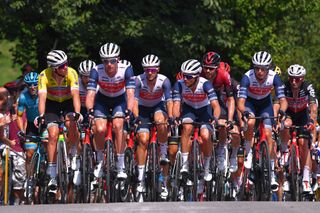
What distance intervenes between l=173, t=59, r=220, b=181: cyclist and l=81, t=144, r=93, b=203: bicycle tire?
1.46 m

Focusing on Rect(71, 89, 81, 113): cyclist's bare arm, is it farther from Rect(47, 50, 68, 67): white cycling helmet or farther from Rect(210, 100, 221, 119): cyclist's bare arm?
Rect(210, 100, 221, 119): cyclist's bare arm

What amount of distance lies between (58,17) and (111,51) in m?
13.6

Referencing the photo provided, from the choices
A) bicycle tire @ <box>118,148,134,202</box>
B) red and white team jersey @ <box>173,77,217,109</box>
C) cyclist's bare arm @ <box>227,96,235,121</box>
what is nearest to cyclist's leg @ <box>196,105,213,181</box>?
red and white team jersey @ <box>173,77,217,109</box>

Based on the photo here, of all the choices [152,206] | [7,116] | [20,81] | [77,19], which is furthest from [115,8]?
[152,206]

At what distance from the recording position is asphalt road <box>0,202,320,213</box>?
18.4 meters

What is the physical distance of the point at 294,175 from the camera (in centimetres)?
2459

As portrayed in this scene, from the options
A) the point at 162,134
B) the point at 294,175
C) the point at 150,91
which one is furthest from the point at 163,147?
the point at 294,175

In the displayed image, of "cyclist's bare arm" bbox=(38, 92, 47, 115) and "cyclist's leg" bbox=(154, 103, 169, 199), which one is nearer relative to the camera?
"cyclist's bare arm" bbox=(38, 92, 47, 115)

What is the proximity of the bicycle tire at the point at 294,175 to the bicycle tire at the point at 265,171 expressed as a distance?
75.9 inches

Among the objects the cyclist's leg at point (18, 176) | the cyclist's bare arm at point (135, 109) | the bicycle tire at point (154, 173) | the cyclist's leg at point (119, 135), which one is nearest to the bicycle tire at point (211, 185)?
the bicycle tire at point (154, 173)

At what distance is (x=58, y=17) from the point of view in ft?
118

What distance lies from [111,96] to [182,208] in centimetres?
436

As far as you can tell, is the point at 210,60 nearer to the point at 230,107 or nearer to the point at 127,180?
the point at 230,107

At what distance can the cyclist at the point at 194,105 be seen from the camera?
22781mm
